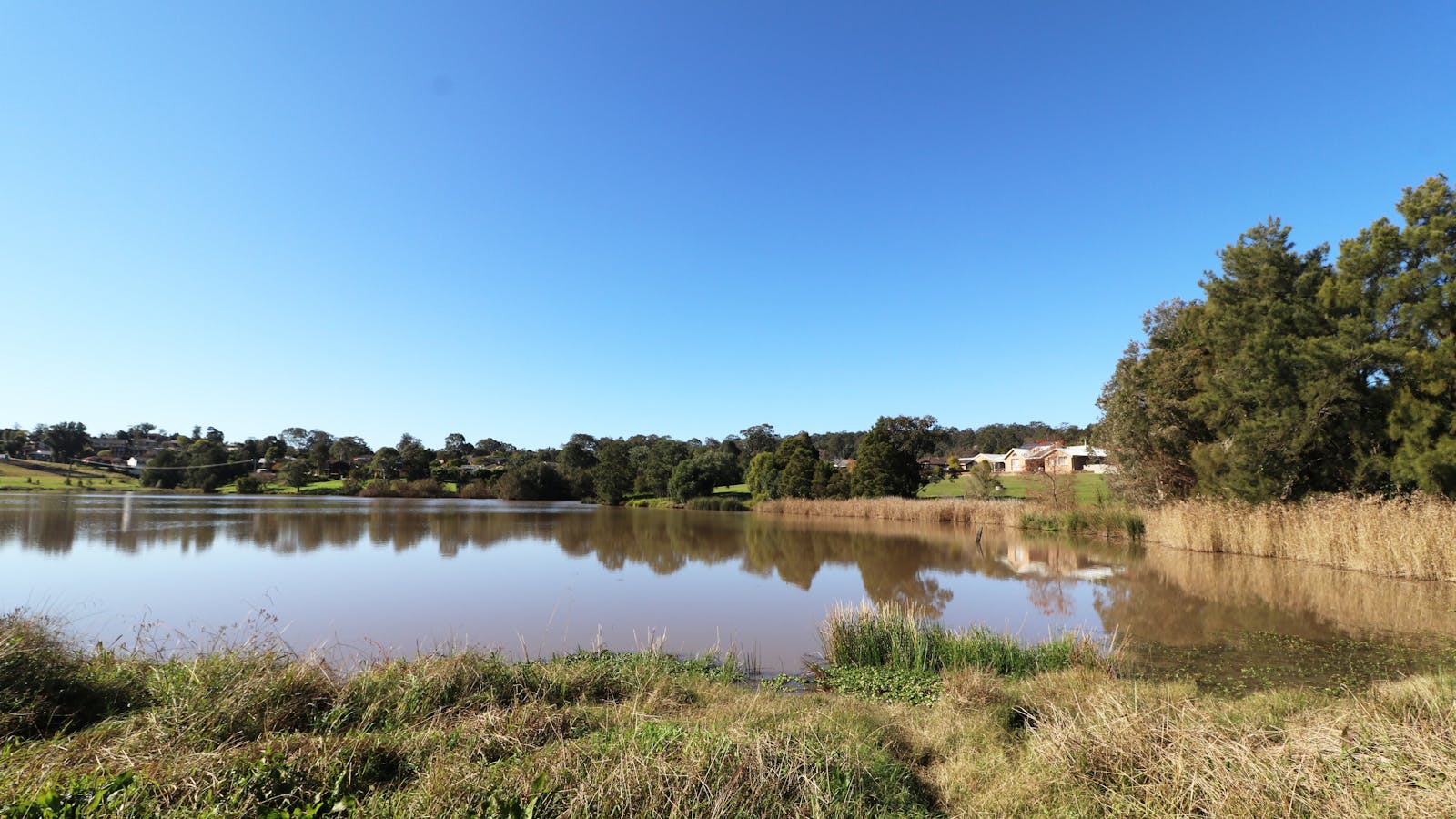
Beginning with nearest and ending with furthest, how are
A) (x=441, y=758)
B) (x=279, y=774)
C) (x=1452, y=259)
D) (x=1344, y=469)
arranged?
(x=279, y=774) → (x=441, y=758) → (x=1452, y=259) → (x=1344, y=469)

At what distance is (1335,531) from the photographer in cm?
1549

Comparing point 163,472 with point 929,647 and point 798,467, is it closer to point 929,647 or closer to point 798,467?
point 798,467

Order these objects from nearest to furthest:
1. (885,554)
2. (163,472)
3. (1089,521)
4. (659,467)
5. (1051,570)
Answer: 1. (1051,570)
2. (885,554)
3. (1089,521)
4. (659,467)
5. (163,472)

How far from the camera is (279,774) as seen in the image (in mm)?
3197

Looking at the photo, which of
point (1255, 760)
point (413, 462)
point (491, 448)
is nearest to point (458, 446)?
point (491, 448)

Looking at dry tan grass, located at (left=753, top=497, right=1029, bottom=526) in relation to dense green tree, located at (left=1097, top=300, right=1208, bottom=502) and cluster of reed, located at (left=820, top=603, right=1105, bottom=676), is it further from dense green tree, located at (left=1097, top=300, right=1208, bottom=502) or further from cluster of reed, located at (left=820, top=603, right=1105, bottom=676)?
cluster of reed, located at (left=820, top=603, right=1105, bottom=676)

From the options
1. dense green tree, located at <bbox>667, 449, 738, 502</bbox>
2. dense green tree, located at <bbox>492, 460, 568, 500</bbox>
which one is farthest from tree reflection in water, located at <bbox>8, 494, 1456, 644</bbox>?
dense green tree, located at <bbox>492, 460, 568, 500</bbox>

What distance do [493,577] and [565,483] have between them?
53.2 metres

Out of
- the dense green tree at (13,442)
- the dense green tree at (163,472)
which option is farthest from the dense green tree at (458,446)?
the dense green tree at (13,442)

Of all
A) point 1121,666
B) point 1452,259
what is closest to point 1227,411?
point 1452,259

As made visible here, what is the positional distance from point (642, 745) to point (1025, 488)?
4168 centimetres

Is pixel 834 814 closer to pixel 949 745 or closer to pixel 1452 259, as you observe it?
pixel 949 745

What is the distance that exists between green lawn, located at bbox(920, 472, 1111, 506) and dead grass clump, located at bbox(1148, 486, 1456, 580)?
9.95m

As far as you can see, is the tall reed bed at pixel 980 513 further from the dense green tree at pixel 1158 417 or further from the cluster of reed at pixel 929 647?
the cluster of reed at pixel 929 647
